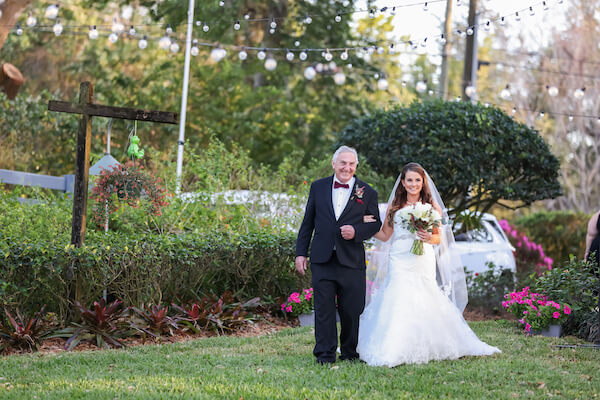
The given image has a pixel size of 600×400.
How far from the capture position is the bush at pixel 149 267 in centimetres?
765

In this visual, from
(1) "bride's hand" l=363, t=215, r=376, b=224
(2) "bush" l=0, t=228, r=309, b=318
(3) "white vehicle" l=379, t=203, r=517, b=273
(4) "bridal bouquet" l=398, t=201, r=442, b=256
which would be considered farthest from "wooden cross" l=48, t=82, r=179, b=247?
(3) "white vehicle" l=379, t=203, r=517, b=273

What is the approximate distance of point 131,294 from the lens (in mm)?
8500

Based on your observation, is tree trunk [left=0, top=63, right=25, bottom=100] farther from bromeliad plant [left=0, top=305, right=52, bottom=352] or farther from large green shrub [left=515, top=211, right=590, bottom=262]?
large green shrub [left=515, top=211, right=590, bottom=262]

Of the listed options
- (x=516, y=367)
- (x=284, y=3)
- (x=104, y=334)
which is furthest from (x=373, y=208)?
(x=284, y=3)

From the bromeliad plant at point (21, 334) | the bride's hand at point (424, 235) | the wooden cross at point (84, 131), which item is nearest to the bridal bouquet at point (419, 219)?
the bride's hand at point (424, 235)

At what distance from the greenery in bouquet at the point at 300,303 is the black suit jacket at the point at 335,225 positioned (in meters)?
3.03

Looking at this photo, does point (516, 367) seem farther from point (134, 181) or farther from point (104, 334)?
point (134, 181)

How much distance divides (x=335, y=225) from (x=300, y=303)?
3352 mm

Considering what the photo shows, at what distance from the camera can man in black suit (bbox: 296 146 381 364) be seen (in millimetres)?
6449

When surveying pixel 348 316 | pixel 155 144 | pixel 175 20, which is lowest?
pixel 348 316

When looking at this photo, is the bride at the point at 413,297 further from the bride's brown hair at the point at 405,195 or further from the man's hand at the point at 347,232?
the man's hand at the point at 347,232

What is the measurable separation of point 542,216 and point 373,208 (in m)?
15.5

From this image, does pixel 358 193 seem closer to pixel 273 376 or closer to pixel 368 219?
pixel 368 219

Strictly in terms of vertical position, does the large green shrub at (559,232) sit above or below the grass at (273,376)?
above
